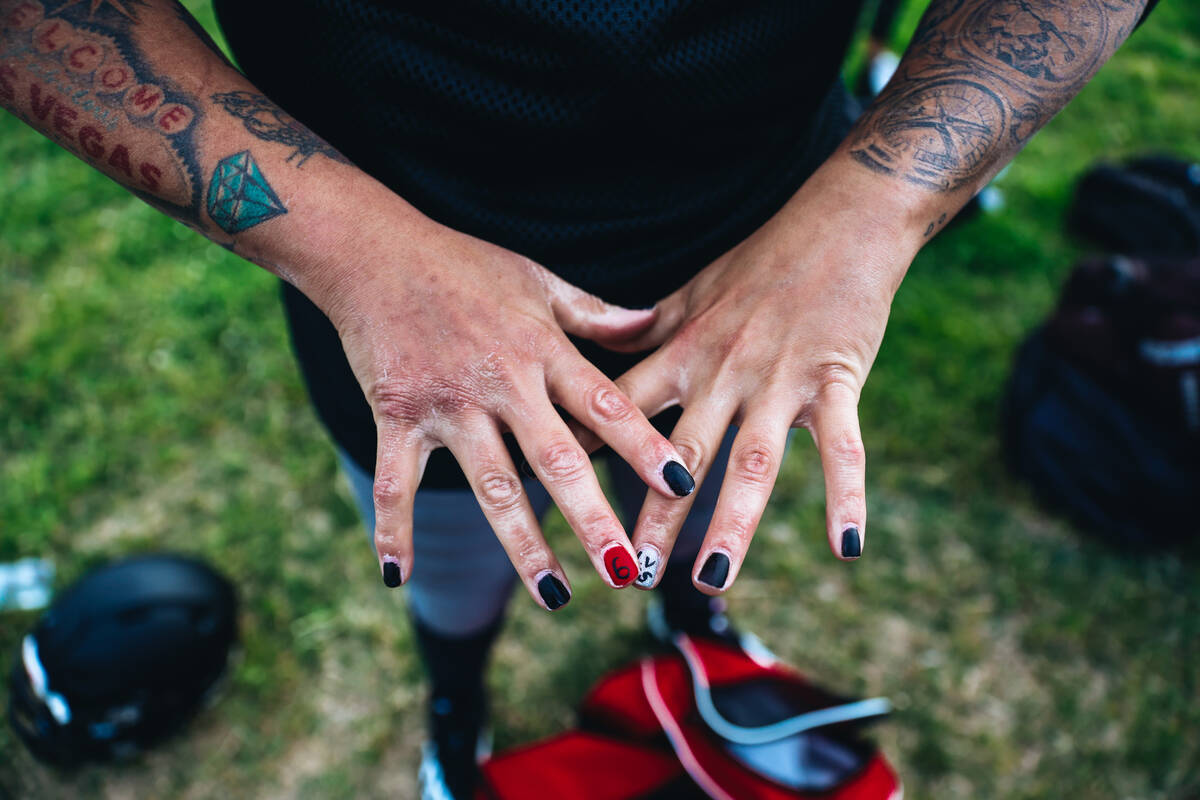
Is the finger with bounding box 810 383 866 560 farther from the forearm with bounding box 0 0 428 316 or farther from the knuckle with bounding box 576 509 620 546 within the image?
the forearm with bounding box 0 0 428 316

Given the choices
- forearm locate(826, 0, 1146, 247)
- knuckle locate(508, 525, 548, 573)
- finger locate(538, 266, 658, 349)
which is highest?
forearm locate(826, 0, 1146, 247)

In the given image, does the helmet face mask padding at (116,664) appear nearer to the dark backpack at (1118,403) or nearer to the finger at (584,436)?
the finger at (584,436)

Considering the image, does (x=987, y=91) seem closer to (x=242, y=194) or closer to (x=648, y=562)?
(x=648, y=562)

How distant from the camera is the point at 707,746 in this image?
6.85ft

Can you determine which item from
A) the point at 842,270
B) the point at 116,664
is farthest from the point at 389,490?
the point at 116,664

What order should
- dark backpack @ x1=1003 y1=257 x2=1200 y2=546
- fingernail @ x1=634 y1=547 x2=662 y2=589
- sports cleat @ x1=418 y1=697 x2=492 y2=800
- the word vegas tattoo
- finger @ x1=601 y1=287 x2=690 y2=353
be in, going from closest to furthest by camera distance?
the word vegas tattoo → fingernail @ x1=634 y1=547 x2=662 y2=589 → finger @ x1=601 y1=287 x2=690 y2=353 → sports cleat @ x1=418 y1=697 x2=492 y2=800 → dark backpack @ x1=1003 y1=257 x2=1200 y2=546

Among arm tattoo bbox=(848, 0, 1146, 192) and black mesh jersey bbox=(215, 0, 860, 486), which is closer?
black mesh jersey bbox=(215, 0, 860, 486)

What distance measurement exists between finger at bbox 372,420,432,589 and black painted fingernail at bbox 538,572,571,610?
19 centimetres

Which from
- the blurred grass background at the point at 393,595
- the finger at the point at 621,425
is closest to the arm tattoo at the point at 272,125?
the finger at the point at 621,425

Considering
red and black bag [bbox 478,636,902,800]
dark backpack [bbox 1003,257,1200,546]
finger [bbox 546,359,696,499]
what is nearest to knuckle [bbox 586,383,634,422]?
finger [bbox 546,359,696,499]

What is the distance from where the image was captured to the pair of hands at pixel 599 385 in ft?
3.31

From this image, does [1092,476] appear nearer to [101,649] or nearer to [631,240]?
[631,240]

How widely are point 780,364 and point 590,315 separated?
30cm

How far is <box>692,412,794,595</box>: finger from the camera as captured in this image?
101 cm
